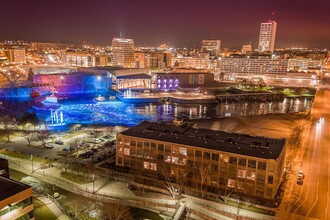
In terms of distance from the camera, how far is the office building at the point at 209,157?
1591cm

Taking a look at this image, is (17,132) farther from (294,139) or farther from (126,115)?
(294,139)

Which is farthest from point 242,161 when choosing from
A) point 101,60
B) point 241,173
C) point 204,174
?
point 101,60

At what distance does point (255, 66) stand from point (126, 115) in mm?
58124

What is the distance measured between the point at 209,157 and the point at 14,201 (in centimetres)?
1068

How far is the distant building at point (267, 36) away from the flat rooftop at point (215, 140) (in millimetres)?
136513

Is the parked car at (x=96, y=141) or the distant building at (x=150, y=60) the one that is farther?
the distant building at (x=150, y=60)

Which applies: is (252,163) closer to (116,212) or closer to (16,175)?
(116,212)

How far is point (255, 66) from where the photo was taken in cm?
8688

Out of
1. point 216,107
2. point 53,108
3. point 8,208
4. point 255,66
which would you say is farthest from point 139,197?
point 255,66

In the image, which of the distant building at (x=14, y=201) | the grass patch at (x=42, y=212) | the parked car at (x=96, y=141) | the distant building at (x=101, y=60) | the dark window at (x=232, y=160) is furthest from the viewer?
the distant building at (x=101, y=60)

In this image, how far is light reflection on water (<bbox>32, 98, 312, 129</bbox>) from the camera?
38812 mm

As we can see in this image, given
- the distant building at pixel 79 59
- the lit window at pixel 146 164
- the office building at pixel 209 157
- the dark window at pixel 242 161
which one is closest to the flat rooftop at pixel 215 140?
the office building at pixel 209 157

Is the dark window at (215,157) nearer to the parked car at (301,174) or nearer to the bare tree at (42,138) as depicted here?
the parked car at (301,174)

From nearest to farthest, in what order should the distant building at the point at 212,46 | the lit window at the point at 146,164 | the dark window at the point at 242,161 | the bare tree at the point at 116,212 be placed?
the bare tree at the point at 116,212 < the dark window at the point at 242,161 < the lit window at the point at 146,164 < the distant building at the point at 212,46
